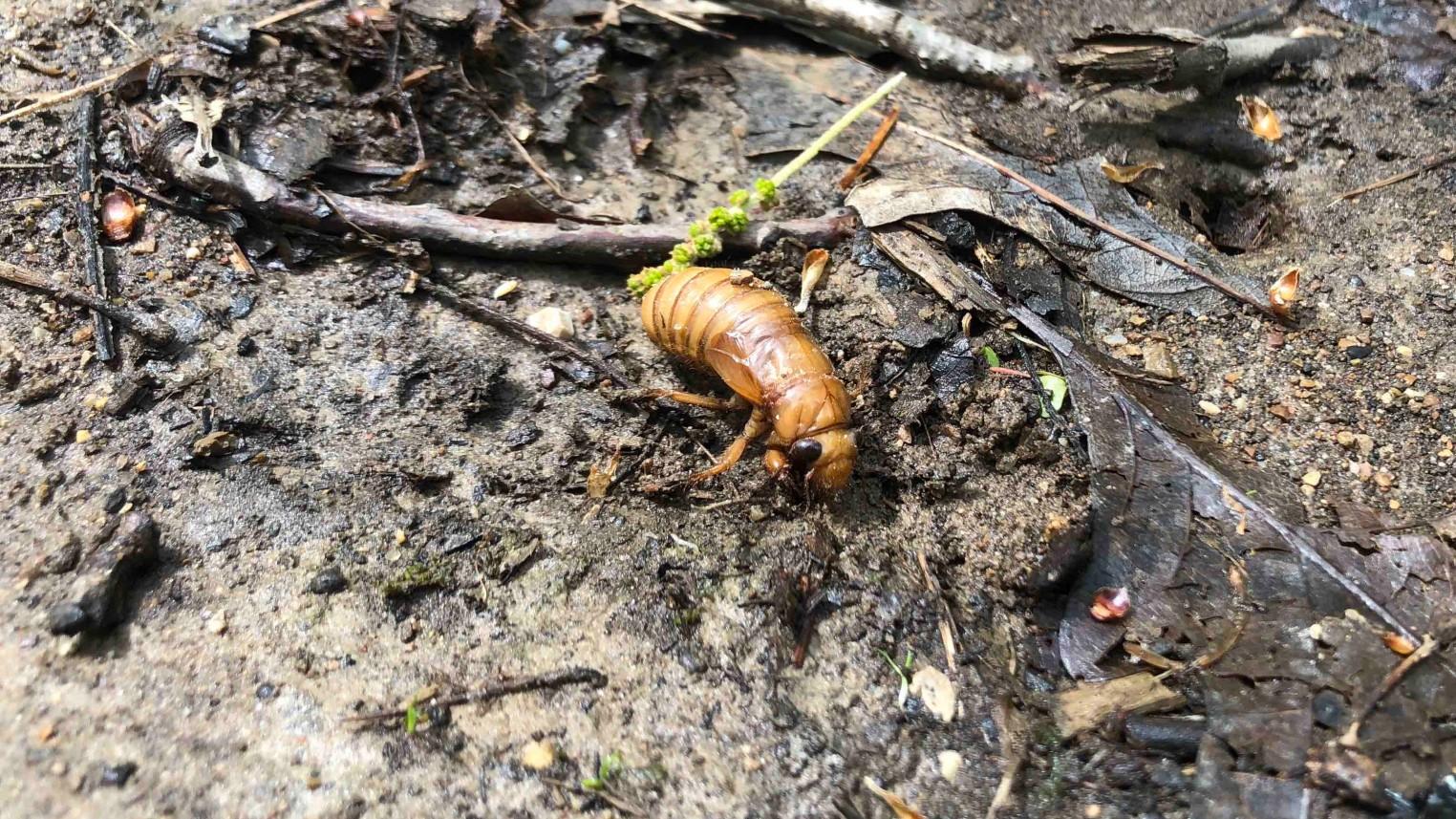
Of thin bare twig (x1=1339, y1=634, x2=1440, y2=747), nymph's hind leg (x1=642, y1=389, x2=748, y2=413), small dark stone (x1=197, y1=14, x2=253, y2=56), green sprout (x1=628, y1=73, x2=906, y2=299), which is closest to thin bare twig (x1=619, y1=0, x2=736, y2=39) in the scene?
green sprout (x1=628, y1=73, x2=906, y2=299)

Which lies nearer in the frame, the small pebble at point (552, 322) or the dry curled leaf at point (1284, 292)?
the dry curled leaf at point (1284, 292)

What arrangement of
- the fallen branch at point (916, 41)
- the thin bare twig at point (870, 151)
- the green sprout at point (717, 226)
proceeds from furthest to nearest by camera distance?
the fallen branch at point (916, 41) < the thin bare twig at point (870, 151) < the green sprout at point (717, 226)

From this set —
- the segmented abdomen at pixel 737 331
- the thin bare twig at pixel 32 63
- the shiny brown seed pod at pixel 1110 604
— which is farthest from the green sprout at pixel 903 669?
the thin bare twig at pixel 32 63

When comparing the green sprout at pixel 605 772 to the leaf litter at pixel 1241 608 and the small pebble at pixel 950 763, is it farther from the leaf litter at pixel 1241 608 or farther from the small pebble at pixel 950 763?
the leaf litter at pixel 1241 608

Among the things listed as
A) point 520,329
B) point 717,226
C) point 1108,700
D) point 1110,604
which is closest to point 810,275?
point 717,226

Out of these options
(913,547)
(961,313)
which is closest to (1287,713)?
(913,547)
